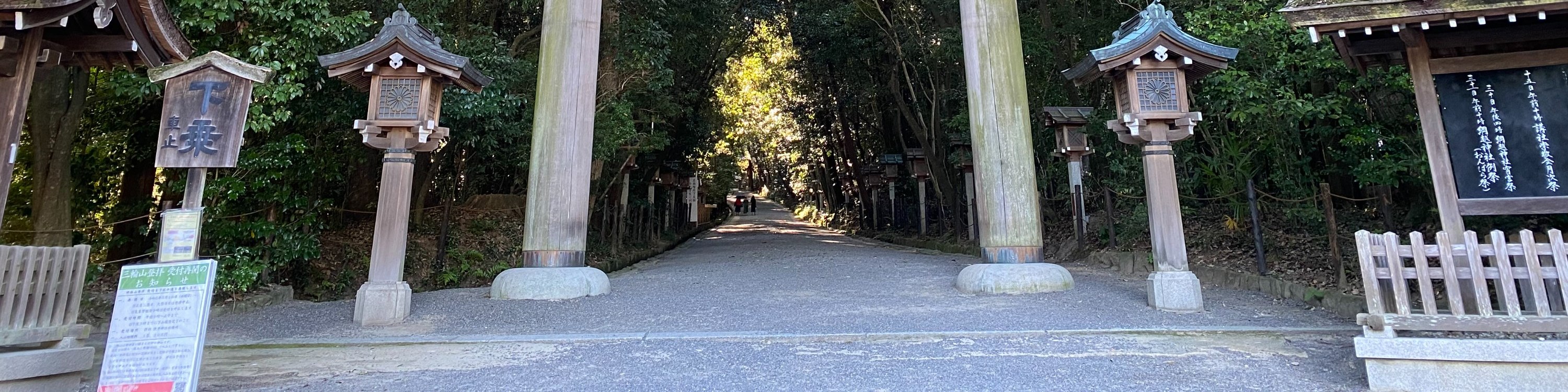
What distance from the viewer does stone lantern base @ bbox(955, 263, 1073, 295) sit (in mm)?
6566

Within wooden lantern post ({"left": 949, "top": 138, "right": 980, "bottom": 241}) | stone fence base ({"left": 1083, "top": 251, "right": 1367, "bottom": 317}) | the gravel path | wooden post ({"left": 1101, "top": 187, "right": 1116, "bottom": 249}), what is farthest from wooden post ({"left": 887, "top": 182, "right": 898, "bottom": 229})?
the gravel path

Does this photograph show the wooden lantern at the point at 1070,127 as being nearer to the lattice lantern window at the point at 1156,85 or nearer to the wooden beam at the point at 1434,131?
the lattice lantern window at the point at 1156,85

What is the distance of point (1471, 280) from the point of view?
3490 millimetres

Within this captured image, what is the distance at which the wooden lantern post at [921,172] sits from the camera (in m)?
17.0

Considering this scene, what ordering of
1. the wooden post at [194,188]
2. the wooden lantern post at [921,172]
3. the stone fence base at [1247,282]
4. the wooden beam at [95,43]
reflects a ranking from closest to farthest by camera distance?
the wooden post at [194,188], the wooden beam at [95,43], the stone fence base at [1247,282], the wooden lantern post at [921,172]

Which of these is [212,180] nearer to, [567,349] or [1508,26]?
[567,349]

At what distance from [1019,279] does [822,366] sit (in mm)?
3291

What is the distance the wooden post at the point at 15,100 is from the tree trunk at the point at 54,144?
4153 mm

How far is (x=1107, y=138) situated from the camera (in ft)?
32.6

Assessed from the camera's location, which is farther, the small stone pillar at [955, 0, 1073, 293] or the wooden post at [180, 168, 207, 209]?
the small stone pillar at [955, 0, 1073, 293]

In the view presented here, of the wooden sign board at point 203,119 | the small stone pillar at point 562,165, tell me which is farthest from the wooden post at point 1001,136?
the wooden sign board at point 203,119

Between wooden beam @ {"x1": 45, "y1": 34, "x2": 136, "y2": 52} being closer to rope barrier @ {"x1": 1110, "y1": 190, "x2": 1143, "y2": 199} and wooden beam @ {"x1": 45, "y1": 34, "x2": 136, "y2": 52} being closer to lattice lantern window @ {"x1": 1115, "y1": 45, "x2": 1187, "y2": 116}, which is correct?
lattice lantern window @ {"x1": 1115, "y1": 45, "x2": 1187, "y2": 116}

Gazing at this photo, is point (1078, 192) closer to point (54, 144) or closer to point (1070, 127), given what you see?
point (1070, 127)

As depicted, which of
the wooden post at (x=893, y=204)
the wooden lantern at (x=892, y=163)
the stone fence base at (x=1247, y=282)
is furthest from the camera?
the wooden post at (x=893, y=204)
